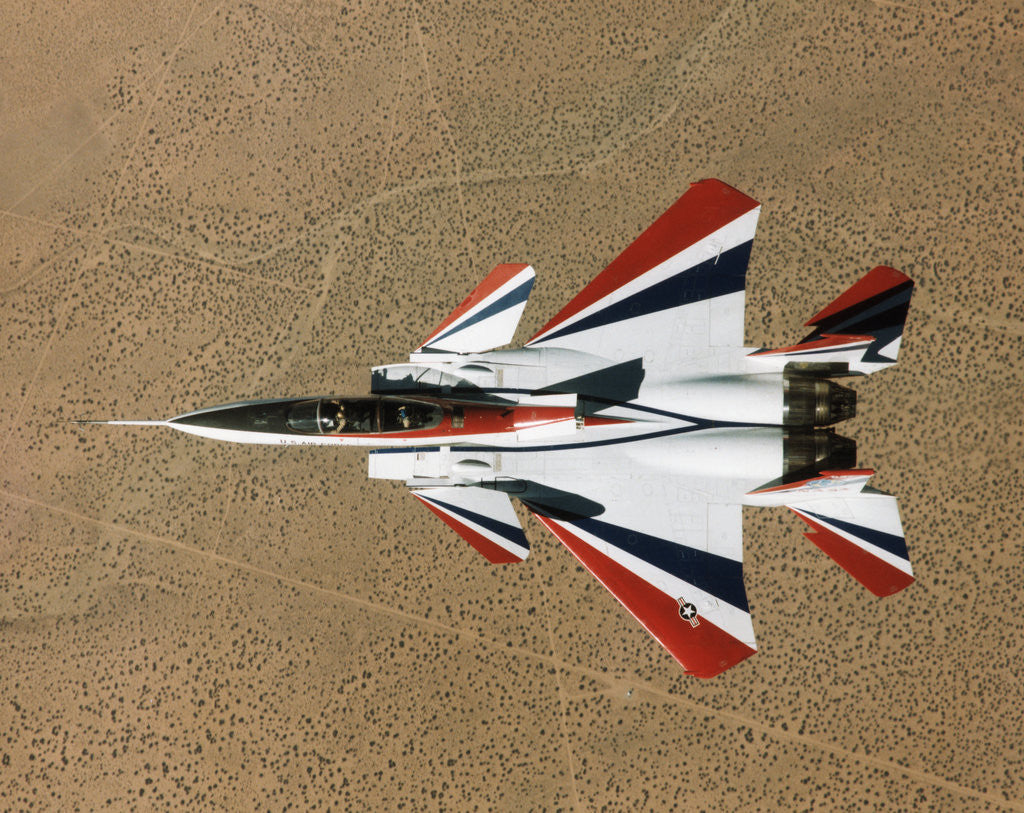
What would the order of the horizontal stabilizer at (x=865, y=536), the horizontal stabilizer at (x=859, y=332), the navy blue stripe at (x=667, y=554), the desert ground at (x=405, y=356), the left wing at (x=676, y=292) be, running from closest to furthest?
the horizontal stabilizer at (x=859, y=332)
the horizontal stabilizer at (x=865, y=536)
the navy blue stripe at (x=667, y=554)
the left wing at (x=676, y=292)
the desert ground at (x=405, y=356)

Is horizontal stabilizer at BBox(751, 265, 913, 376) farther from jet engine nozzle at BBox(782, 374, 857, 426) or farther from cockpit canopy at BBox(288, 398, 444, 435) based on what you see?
cockpit canopy at BBox(288, 398, 444, 435)

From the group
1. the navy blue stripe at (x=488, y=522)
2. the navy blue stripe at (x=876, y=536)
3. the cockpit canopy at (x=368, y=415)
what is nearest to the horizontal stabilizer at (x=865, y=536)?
the navy blue stripe at (x=876, y=536)

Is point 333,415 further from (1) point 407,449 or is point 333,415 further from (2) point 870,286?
(2) point 870,286

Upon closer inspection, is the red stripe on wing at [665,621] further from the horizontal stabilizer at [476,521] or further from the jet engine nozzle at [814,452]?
the jet engine nozzle at [814,452]

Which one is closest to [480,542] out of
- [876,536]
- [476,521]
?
[476,521]

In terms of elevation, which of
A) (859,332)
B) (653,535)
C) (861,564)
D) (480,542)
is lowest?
(861,564)

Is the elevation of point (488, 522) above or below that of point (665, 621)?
above

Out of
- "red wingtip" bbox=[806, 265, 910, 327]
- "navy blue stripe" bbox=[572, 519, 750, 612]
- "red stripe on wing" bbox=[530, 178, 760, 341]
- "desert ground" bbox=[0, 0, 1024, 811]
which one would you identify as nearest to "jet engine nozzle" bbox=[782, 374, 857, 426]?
"red wingtip" bbox=[806, 265, 910, 327]
